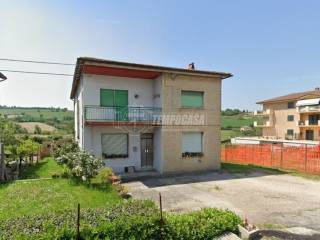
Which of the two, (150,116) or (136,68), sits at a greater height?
(136,68)

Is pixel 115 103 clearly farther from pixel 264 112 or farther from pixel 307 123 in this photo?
pixel 264 112

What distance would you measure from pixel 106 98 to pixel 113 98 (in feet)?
1.43

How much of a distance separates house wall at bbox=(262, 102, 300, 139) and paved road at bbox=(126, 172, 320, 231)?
34.5 meters

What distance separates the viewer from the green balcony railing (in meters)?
14.4

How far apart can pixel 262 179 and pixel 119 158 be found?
8.52m

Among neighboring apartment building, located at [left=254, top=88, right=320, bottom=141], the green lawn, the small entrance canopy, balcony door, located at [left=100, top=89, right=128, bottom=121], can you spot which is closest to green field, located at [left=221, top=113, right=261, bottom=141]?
neighboring apartment building, located at [left=254, top=88, right=320, bottom=141]

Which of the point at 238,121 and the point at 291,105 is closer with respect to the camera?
the point at 291,105

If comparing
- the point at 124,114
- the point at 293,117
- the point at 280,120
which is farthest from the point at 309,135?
the point at 124,114

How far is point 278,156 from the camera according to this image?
19594 millimetres

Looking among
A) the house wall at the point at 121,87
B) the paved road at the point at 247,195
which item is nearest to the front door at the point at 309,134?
the paved road at the point at 247,195

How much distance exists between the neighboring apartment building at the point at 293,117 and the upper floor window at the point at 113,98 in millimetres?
37670

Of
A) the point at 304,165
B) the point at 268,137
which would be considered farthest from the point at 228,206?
the point at 268,137

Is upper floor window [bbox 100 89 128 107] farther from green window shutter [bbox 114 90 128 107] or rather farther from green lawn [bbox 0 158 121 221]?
green lawn [bbox 0 158 121 221]

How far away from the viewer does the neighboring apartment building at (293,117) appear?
141ft
